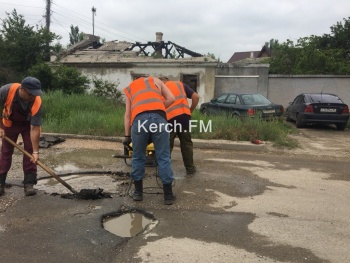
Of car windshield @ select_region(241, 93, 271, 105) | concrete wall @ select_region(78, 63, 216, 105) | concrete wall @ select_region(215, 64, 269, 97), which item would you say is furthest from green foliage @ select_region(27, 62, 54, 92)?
car windshield @ select_region(241, 93, 271, 105)

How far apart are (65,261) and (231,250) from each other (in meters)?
1.43

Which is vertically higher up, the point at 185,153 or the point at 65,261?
the point at 185,153

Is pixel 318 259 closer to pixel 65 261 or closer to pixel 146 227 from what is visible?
pixel 146 227

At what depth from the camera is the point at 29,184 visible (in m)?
4.64

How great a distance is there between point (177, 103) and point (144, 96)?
4.40 ft

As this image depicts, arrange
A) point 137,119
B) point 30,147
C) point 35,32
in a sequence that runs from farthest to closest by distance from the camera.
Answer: point 35,32 < point 30,147 < point 137,119

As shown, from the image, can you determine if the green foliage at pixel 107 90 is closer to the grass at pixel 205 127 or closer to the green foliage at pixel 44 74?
the green foliage at pixel 44 74

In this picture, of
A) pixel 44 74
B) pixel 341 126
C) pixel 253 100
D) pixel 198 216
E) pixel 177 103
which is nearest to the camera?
pixel 198 216

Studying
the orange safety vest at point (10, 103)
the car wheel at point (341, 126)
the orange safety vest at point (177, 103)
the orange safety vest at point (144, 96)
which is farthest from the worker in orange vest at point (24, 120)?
the car wheel at point (341, 126)

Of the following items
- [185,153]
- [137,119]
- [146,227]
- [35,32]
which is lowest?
[146,227]

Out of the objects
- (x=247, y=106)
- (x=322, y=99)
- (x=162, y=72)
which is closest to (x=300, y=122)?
(x=322, y=99)

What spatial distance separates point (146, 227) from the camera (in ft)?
12.1

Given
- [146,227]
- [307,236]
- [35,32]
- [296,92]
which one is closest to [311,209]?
[307,236]

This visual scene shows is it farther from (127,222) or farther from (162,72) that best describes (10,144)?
(162,72)
